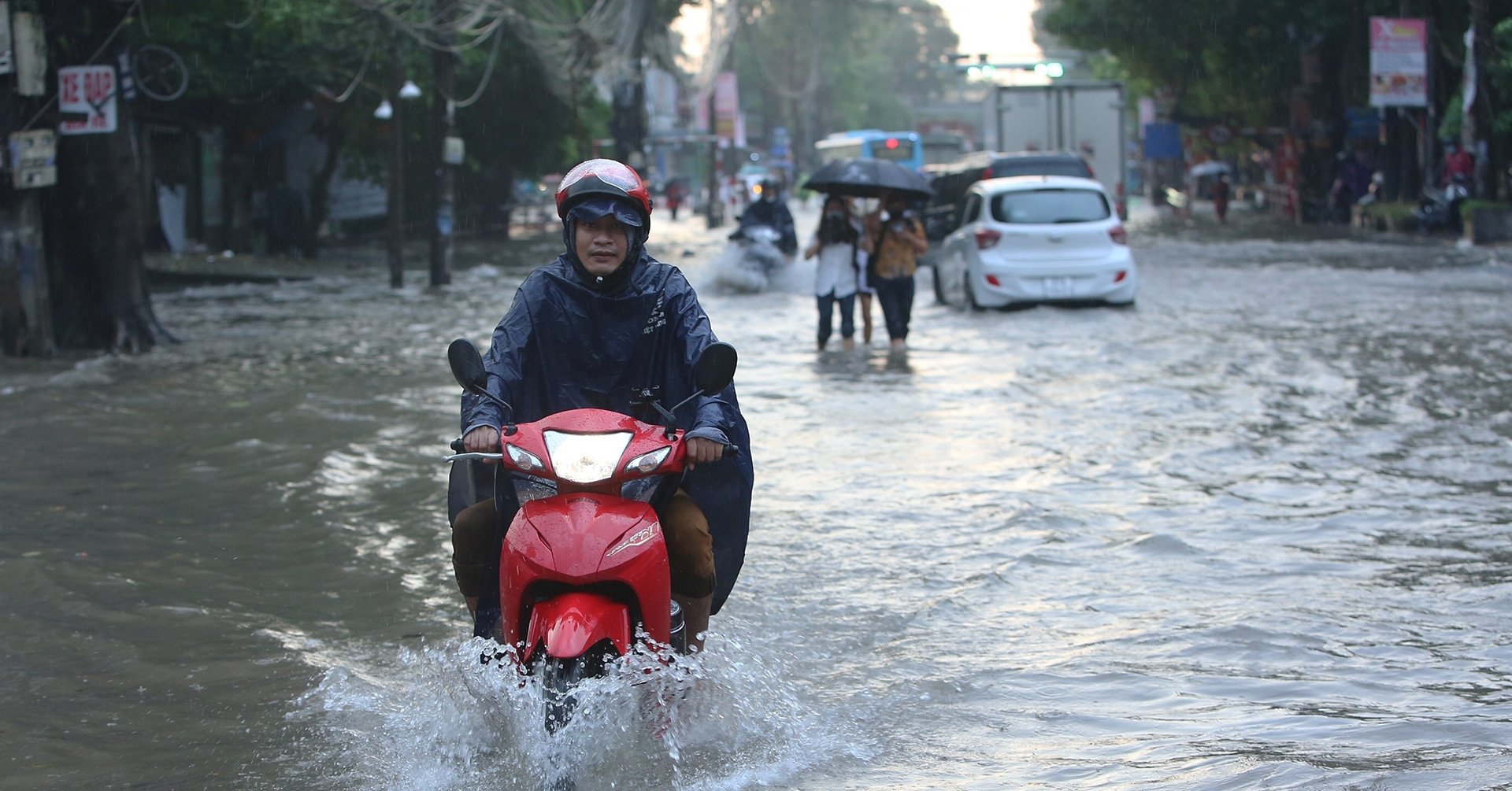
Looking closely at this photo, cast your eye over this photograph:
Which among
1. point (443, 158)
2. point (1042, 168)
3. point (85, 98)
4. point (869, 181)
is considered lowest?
point (869, 181)

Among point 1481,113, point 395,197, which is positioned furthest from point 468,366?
point 1481,113

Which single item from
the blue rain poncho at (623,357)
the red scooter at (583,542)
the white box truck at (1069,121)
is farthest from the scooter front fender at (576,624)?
the white box truck at (1069,121)

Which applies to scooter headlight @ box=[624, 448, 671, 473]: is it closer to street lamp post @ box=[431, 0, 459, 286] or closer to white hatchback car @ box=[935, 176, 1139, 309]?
white hatchback car @ box=[935, 176, 1139, 309]

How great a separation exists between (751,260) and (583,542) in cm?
1911

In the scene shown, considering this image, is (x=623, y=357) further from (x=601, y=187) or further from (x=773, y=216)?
(x=773, y=216)

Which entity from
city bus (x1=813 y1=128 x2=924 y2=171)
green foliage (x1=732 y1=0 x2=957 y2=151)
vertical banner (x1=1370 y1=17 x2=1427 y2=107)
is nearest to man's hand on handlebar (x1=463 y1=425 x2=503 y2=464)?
vertical banner (x1=1370 y1=17 x2=1427 y2=107)

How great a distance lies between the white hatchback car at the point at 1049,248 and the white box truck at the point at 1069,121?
16.8 meters

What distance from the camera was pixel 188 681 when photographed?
17.6 feet

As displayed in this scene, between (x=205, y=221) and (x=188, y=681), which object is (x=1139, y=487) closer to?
(x=188, y=681)

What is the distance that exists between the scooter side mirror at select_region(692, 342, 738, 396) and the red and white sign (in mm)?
11280

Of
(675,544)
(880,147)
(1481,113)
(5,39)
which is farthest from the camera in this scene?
(880,147)

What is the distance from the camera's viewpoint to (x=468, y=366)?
13.2ft

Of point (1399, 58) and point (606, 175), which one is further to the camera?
point (1399, 58)

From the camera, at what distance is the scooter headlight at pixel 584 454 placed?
148 inches
